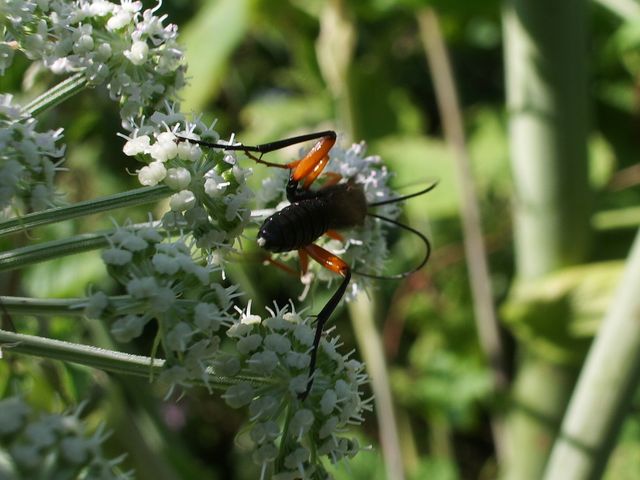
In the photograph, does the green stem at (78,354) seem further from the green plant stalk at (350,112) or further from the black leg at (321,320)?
the green plant stalk at (350,112)

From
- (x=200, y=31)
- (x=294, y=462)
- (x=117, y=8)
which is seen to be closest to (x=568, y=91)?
(x=117, y=8)

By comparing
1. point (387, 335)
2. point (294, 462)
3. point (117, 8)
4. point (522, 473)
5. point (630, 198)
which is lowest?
point (387, 335)

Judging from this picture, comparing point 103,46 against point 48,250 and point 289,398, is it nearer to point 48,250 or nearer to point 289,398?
point 48,250

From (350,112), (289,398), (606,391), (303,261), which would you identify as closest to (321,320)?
(289,398)

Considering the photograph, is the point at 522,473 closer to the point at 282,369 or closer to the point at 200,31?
the point at 282,369

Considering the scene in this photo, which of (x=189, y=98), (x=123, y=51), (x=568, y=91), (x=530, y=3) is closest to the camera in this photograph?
(x=123, y=51)

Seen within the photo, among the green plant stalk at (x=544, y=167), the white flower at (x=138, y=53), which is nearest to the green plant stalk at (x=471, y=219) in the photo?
the green plant stalk at (x=544, y=167)
